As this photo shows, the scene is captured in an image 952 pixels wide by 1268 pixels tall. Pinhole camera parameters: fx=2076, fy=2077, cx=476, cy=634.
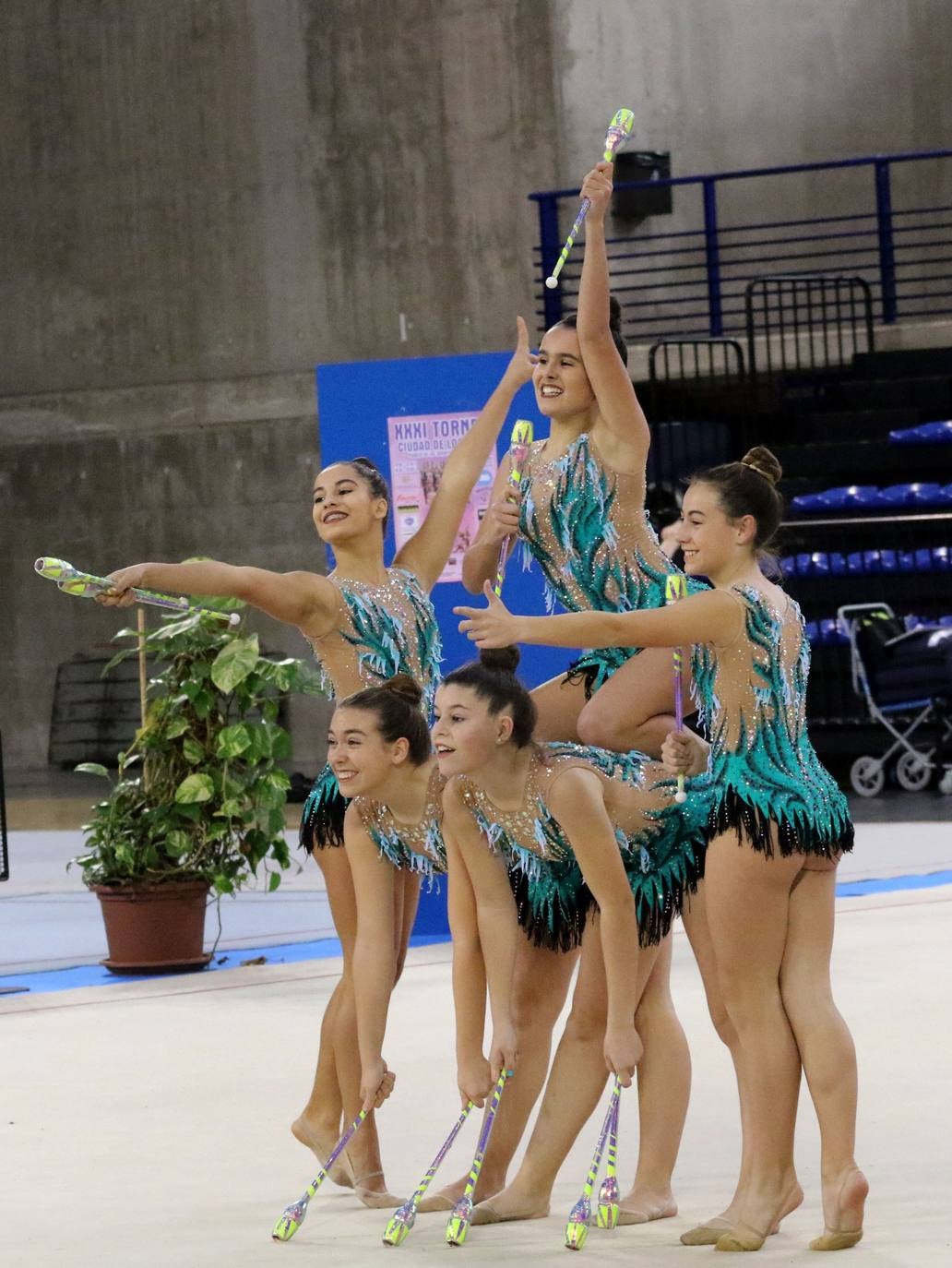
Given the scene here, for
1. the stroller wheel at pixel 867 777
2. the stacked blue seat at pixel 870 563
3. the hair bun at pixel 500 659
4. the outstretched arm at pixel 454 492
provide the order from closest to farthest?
the hair bun at pixel 500 659 < the outstretched arm at pixel 454 492 < the stroller wheel at pixel 867 777 < the stacked blue seat at pixel 870 563

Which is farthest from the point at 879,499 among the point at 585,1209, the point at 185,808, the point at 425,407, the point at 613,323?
the point at 585,1209

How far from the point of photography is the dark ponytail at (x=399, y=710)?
3.52m

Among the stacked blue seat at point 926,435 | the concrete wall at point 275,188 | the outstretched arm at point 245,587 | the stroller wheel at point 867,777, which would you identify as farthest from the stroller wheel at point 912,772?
the outstretched arm at point 245,587

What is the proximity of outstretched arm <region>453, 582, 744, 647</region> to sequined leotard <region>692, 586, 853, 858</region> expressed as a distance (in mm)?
39

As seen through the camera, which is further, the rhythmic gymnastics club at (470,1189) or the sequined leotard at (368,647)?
the sequined leotard at (368,647)

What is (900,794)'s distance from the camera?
34.4ft

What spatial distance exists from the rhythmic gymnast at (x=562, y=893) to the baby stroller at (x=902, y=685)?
→ 6778mm

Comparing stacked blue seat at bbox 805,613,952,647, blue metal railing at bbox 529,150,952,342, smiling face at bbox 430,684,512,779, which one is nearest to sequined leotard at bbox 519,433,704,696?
smiling face at bbox 430,684,512,779

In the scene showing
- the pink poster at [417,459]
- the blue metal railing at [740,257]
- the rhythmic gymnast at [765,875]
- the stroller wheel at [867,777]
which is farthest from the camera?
the blue metal railing at [740,257]

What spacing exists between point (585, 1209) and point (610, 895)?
50 cm

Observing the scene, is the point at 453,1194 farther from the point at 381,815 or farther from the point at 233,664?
the point at 233,664

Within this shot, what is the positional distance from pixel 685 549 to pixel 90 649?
39.6ft

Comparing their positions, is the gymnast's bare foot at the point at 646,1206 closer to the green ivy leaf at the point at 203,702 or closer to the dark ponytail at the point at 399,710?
the dark ponytail at the point at 399,710

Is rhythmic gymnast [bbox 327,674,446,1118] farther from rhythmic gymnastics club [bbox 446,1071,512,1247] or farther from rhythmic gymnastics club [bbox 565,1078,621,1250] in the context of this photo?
rhythmic gymnastics club [bbox 565,1078,621,1250]
